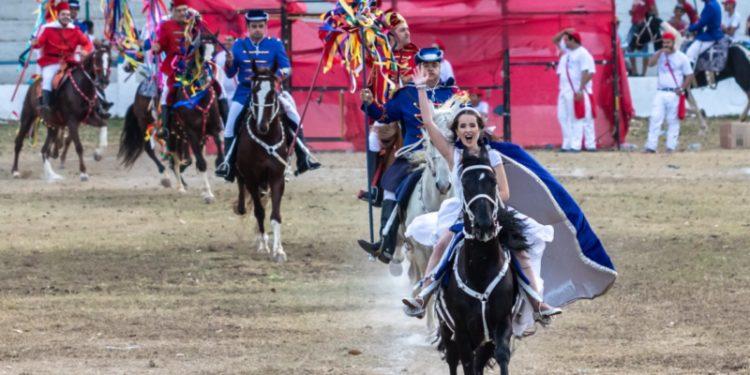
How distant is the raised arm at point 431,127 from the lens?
9445 millimetres

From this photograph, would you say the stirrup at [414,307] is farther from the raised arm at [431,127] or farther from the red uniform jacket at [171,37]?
the red uniform jacket at [171,37]

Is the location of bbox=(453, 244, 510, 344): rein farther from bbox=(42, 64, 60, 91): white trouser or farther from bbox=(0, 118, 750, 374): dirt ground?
bbox=(42, 64, 60, 91): white trouser

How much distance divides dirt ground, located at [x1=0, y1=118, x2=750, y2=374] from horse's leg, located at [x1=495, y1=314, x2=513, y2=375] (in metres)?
1.51

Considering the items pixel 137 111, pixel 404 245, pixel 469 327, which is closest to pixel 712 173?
pixel 137 111

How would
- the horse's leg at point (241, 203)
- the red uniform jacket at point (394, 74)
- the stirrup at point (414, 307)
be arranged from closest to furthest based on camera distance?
1. the stirrup at point (414, 307)
2. the red uniform jacket at point (394, 74)
3. the horse's leg at point (241, 203)

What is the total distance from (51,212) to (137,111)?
11.6ft

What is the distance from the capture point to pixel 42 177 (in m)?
25.7

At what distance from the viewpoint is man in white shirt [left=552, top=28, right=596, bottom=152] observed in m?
27.0

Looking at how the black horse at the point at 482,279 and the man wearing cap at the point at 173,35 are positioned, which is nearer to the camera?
the black horse at the point at 482,279

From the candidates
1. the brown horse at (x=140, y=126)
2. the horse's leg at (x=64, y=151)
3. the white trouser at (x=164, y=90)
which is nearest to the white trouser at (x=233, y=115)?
the white trouser at (x=164, y=90)

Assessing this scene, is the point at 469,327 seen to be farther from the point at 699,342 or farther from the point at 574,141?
the point at 574,141

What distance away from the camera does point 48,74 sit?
25047mm

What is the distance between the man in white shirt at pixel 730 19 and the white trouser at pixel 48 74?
14429 mm

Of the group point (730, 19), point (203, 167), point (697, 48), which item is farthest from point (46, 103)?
point (730, 19)
